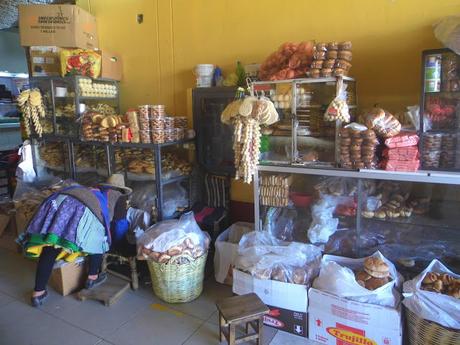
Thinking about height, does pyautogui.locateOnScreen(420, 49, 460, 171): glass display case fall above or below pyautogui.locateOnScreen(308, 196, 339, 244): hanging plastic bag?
above

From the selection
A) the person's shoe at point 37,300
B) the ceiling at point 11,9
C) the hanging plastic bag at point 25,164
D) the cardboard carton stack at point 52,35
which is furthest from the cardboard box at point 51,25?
the person's shoe at point 37,300

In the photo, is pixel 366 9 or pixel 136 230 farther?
pixel 136 230

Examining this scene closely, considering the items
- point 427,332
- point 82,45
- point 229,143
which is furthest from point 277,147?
point 82,45

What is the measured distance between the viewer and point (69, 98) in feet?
11.9

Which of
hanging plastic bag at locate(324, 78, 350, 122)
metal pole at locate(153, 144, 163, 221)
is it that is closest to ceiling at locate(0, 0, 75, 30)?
metal pole at locate(153, 144, 163, 221)

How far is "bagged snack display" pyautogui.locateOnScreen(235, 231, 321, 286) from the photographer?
2191mm

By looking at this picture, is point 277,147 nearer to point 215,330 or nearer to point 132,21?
point 215,330

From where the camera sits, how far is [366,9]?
247cm

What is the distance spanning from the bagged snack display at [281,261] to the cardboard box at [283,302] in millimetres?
41

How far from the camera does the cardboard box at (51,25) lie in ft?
11.6

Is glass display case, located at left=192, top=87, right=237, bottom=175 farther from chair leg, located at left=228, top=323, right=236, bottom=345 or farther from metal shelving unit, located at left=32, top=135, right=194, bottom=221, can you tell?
chair leg, located at left=228, top=323, right=236, bottom=345

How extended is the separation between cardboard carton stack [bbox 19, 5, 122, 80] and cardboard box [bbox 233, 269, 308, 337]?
2713 mm

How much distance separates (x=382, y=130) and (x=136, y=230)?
2.02 meters

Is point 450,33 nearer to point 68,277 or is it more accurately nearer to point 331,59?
point 331,59
